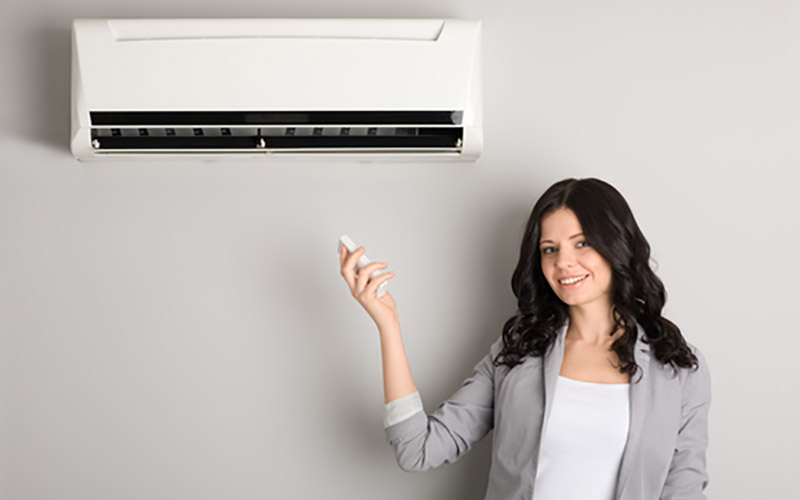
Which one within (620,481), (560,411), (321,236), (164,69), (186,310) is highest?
(164,69)

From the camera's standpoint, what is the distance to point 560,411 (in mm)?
1491

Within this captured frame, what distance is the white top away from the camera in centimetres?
145

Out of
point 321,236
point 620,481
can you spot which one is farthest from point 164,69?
point 620,481

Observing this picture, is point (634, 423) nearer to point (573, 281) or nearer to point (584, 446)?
point (584, 446)

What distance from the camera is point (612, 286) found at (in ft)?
5.20

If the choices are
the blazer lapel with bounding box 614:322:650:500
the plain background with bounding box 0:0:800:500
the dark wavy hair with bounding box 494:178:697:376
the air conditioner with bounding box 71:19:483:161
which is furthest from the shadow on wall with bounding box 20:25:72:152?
the blazer lapel with bounding box 614:322:650:500

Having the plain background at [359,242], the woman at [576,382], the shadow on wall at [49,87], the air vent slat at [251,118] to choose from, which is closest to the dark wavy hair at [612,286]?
the woman at [576,382]

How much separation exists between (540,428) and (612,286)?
0.35m

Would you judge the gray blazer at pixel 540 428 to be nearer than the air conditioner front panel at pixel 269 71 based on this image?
Yes

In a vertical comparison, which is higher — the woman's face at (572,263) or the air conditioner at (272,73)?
the air conditioner at (272,73)

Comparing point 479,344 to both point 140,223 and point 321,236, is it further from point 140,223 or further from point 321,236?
point 140,223

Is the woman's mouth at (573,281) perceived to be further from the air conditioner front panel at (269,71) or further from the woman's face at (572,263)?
the air conditioner front panel at (269,71)

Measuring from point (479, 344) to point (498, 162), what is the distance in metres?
0.46

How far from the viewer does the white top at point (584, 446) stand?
1.45m
